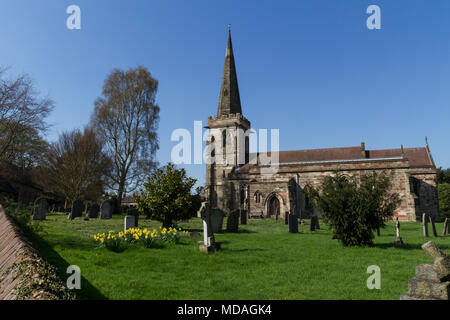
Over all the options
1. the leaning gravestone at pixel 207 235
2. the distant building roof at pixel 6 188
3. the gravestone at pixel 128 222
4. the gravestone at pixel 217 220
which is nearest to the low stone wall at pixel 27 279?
the leaning gravestone at pixel 207 235

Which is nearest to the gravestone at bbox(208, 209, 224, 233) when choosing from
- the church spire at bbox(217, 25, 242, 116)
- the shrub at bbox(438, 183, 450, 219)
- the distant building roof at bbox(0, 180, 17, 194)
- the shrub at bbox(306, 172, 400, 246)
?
the shrub at bbox(306, 172, 400, 246)

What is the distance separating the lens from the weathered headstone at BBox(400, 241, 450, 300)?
3369 millimetres

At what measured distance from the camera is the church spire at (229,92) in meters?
37.7

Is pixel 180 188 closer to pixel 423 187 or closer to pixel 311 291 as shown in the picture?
pixel 311 291

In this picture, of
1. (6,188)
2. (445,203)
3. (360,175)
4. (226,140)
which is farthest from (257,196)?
(6,188)

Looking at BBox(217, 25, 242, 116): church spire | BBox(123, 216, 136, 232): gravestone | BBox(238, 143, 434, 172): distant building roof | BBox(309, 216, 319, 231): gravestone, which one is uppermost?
BBox(217, 25, 242, 116): church spire

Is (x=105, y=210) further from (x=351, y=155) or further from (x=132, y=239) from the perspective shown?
(x=351, y=155)

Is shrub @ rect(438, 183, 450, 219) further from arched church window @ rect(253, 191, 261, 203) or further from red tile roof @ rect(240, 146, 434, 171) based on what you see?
arched church window @ rect(253, 191, 261, 203)

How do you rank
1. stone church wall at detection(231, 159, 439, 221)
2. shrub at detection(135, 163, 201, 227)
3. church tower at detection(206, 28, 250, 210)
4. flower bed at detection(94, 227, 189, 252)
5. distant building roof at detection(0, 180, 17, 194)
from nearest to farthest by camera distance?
1. flower bed at detection(94, 227, 189, 252)
2. shrub at detection(135, 163, 201, 227)
3. stone church wall at detection(231, 159, 439, 221)
4. distant building roof at detection(0, 180, 17, 194)
5. church tower at detection(206, 28, 250, 210)

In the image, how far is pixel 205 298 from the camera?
4242mm

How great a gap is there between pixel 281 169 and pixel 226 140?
31.0ft

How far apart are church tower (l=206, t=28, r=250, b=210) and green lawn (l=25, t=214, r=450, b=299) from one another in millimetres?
26351

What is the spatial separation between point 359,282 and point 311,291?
1.09m
